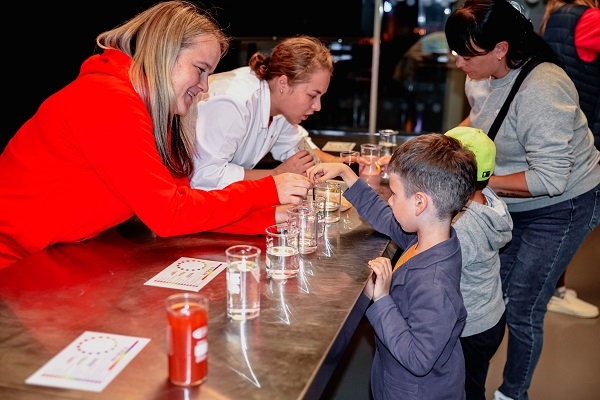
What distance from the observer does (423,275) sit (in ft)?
5.67

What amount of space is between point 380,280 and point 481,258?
44 cm

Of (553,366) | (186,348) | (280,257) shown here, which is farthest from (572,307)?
(186,348)

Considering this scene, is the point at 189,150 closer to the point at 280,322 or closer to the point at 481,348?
Answer: the point at 280,322

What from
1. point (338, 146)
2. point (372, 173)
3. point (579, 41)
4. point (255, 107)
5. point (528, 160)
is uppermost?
point (579, 41)

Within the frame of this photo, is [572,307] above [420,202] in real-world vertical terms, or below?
below

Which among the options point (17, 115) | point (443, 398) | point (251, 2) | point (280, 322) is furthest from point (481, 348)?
point (251, 2)

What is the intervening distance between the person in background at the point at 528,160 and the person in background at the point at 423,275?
0.66 metres

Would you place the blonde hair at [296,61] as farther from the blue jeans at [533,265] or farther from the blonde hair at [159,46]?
the blue jeans at [533,265]

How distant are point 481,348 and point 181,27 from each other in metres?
1.32

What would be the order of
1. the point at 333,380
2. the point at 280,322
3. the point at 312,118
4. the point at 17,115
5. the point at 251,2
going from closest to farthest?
the point at 280,322 → the point at 333,380 → the point at 17,115 → the point at 251,2 → the point at 312,118

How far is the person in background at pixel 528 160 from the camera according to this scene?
2357mm

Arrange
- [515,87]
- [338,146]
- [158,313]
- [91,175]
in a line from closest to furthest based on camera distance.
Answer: [158,313] → [91,175] → [515,87] → [338,146]

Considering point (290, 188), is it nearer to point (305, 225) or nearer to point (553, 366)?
point (305, 225)

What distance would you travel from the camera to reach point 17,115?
427 cm
